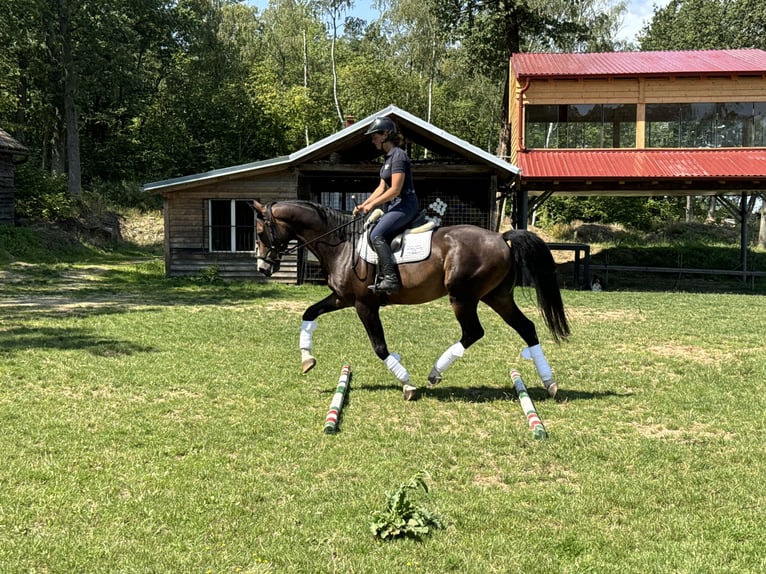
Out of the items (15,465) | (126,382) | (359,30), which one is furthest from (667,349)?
(359,30)

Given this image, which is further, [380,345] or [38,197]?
[38,197]

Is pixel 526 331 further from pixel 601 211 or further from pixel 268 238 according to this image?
pixel 601 211

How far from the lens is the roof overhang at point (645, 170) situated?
19.4 meters

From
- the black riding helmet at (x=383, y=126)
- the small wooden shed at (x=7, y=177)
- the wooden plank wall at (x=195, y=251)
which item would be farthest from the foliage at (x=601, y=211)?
the black riding helmet at (x=383, y=126)

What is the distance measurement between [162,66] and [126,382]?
4154 cm

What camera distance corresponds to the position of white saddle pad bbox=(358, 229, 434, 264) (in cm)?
711

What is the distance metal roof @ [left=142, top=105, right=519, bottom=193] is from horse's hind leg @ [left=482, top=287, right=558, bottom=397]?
1154 cm

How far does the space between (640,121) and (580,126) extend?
1873 millimetres

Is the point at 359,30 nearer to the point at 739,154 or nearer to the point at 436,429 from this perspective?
the point at 739,154

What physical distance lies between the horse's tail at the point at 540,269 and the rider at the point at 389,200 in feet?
3.85

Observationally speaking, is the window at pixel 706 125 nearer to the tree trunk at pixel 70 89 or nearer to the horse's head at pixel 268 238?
the horse's head at pixel 268 238

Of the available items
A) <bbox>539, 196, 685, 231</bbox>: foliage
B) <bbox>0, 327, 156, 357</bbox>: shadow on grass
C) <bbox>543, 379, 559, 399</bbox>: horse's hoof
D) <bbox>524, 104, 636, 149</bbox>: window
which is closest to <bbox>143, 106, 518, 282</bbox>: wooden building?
<bbox>524, 104, 636, 149</bbox>: window

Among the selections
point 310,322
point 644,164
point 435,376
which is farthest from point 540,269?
point 644,164

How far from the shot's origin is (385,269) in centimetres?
702
